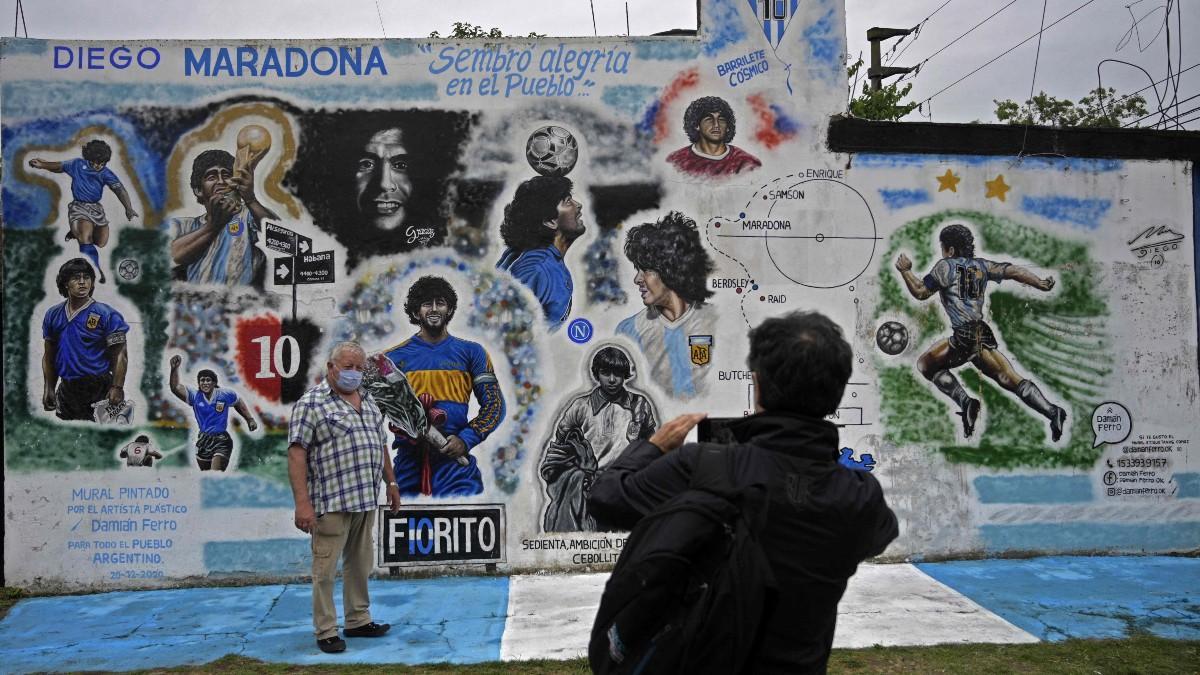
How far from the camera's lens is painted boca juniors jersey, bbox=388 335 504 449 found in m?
8.13

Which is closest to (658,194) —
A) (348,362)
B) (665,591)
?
(348,362)

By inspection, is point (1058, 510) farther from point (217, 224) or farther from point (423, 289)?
point (217, 224)

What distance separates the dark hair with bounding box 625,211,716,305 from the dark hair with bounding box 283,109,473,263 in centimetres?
159

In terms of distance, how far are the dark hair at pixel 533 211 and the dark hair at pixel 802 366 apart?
5472 mm

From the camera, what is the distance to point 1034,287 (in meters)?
8.59

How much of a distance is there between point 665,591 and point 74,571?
6890 millimetres

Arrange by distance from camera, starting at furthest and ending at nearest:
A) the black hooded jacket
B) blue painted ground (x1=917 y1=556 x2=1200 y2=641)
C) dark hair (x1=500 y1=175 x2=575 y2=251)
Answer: dark hair (x1=500 y1=175 x2=575 y2=251)
blue painted ground (x1=917 y1=556 x2=1200 y2=641)
the black hooded jacket

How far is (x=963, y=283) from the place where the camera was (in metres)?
8.55

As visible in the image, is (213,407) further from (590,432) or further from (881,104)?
(881,104)

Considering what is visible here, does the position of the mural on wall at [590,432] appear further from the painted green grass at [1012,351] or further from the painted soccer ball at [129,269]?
the painted soccer ball at [129,269]

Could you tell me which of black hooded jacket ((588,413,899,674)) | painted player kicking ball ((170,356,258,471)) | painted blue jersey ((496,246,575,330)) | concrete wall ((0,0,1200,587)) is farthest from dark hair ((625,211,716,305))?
black hooded jacket ((588,413,899,674))

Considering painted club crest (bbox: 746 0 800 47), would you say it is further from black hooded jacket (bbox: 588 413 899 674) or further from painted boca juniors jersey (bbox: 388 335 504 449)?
black hooded jacket (bbox: 588 413 899 674)

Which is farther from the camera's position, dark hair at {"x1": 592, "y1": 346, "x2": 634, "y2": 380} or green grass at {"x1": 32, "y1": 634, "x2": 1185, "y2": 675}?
dark hair at {"x1": 592, "y1": 346, "x2": 634, "y2": 380}

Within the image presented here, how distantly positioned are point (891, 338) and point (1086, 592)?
240cm
